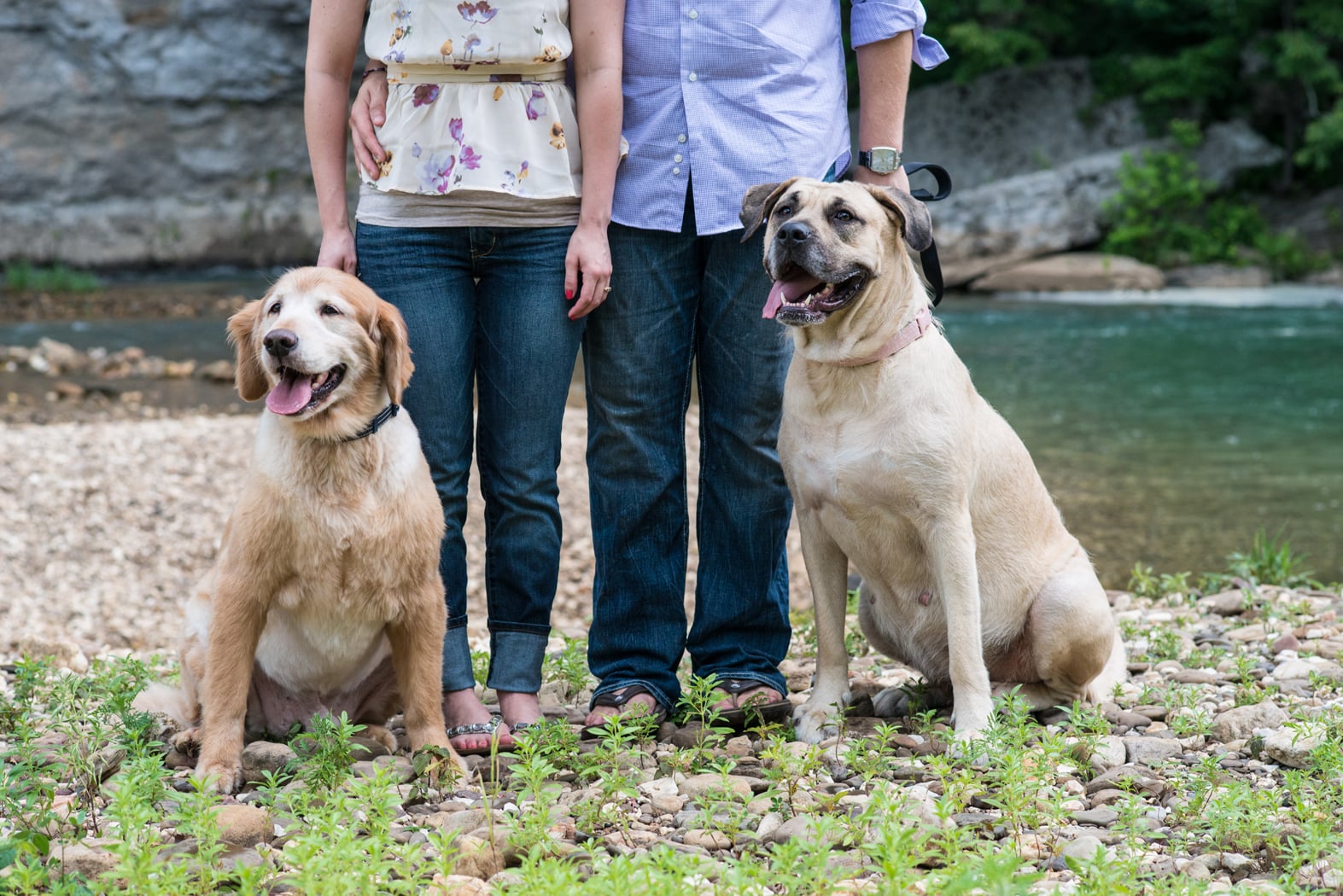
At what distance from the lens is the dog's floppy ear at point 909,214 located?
3.38 metres

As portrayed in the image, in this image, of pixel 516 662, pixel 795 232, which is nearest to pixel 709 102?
pixel 795 232

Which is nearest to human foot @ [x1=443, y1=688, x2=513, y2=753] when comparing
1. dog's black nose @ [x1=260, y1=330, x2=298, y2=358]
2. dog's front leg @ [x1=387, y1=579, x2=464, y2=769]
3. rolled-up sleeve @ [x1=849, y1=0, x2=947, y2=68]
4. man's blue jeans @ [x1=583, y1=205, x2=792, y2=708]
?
dog's front leg @ [x1=387, y1=579, x2=464, y2=769]

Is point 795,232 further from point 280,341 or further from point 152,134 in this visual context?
point 152,134

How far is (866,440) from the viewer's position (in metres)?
3.38

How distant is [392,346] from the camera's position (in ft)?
10.5

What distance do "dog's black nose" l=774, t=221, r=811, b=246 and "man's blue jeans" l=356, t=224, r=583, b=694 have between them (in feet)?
1.99

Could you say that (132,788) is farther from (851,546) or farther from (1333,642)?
(1333,642)

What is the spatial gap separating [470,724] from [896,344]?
1.59 m

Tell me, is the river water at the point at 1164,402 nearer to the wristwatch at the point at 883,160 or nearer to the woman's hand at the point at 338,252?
the wristwatch at the point at 883,160

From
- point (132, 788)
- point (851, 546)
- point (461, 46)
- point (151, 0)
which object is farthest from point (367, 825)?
point (151, 0)

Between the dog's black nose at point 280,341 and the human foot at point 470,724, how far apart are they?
113 centimetres

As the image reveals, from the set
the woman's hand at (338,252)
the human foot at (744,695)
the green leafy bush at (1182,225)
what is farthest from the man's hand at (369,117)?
the green leafy bush at (1182,225)

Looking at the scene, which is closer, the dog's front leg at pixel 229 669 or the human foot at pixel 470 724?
the dog's front leg at pixel 229 669

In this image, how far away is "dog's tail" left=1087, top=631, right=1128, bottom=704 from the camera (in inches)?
146
